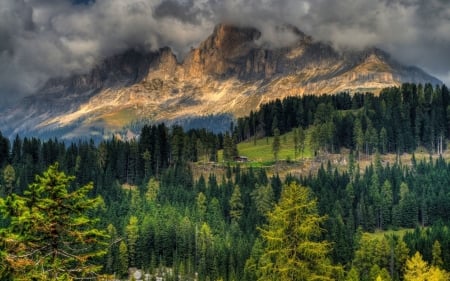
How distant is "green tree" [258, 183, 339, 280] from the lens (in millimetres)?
35841

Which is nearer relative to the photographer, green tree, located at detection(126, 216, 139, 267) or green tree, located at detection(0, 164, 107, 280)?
green tree, located at detection(0, 164, 107, 280)

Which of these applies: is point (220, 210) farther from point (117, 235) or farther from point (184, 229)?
point (117, 235)

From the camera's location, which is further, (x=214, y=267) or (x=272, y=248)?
(x=214, y=267)

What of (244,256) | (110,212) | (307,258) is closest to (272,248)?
(307,258)

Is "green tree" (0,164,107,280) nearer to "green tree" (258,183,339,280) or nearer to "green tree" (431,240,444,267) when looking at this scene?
"green tree" (258,183,339,280)

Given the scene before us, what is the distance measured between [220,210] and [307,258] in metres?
161

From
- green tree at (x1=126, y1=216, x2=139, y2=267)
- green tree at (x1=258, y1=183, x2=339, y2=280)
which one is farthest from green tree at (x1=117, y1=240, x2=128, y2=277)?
green tree at (x1=258, y1=183, x2=339, y2=280)

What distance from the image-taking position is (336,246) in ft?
506

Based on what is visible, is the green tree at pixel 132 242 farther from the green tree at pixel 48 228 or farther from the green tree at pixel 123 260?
the green tree at pixel 48 228

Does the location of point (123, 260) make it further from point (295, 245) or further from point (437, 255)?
point (295, 245)

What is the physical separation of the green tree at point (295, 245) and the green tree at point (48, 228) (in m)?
15.9

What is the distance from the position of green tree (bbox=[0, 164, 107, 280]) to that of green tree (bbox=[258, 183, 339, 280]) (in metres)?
15.9

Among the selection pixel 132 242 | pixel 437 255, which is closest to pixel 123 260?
pixel 132 242

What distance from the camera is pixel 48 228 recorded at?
76.6ft
